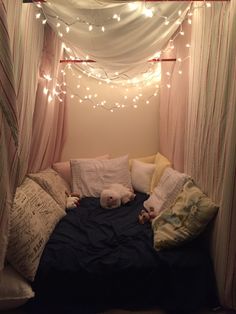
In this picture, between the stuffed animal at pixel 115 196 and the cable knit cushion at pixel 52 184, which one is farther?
the stuffed animal at pixel 115 196

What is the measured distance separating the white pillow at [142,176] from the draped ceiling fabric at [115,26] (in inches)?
45.6

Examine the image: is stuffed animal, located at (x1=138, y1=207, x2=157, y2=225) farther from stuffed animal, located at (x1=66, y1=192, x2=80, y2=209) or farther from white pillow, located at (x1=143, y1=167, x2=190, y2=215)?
stuffed animal, located at (x1=66, y1=192, x2=80, y2=209)

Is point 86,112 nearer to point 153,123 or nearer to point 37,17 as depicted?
point 153,123

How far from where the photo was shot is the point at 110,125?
3.50 meters

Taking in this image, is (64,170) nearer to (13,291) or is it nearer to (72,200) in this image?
(72,200)

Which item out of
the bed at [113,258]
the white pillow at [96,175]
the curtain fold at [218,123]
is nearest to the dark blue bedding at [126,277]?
the bed at [113,258]

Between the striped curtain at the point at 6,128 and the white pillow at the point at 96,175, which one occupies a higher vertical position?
the striped curtain at the point at 6,128

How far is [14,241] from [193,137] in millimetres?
→ 1428

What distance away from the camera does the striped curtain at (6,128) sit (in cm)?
125

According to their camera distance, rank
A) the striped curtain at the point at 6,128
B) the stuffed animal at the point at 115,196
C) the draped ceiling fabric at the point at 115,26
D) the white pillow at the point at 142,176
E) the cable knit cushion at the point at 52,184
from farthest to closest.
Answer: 1. the white pillow at the point at 142,176
2. the stuffed animal at the point at 115,196
3. the cable knit cushion at the point at 52,184
4. the draped ceiling fabric at the point at 115,26
5. the striped curtain at the point at 6,128

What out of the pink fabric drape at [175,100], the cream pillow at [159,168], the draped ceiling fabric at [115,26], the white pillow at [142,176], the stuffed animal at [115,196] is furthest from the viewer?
the white pillow at [142,176]

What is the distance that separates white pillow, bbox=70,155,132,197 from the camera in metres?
3.00

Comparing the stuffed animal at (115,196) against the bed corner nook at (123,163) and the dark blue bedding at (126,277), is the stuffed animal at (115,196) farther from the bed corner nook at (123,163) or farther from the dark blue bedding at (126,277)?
the dark blue bedding at (126,277)

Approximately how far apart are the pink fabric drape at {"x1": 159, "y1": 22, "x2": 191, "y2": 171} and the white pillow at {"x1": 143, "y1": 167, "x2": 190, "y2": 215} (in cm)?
23
